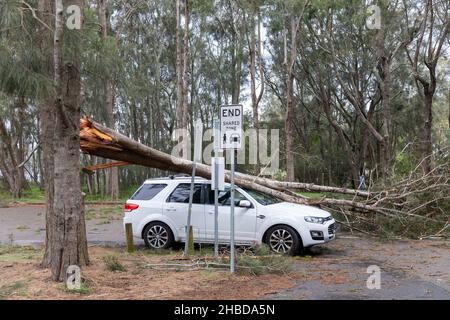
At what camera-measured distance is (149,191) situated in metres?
12.9

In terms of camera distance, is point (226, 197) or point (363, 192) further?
point (363, 192)

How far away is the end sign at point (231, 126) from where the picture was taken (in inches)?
362

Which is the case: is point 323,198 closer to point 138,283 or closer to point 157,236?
point 157,236

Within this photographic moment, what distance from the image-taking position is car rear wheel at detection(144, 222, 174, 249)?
40.4 feet

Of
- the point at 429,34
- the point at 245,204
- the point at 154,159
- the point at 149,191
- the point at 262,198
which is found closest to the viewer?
the point at 245,204

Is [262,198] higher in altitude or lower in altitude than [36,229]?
higher

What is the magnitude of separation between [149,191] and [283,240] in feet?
11.5

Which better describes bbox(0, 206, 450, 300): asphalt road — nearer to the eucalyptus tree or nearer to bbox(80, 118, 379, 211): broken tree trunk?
bbox(80, 118, 379, 211): broken tree trunk

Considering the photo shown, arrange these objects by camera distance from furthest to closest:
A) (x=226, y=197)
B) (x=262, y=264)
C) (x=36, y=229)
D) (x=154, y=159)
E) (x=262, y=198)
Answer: (x=36, y=229)
(x=154, y=159)
(x=262, y=198)
(x=226, y=197)
(x=262, y=264)

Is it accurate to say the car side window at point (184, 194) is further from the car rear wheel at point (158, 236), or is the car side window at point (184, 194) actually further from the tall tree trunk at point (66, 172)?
the tall tree trunk at point (66, 172)

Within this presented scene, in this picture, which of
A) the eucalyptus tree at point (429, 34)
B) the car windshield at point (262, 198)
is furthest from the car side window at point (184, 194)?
the eucalyptus tree at point (429, 34)

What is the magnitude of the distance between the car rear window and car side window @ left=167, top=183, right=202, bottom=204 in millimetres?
364

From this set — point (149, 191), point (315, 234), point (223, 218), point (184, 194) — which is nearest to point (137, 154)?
point (149, 191)
